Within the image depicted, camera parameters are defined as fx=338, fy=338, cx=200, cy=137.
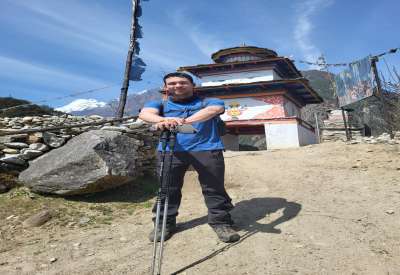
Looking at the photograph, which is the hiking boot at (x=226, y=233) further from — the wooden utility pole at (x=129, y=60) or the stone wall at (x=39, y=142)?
the wooden utility pole at (x=129, y=60)

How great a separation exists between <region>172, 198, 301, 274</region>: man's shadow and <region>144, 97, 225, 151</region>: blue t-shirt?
128 cm

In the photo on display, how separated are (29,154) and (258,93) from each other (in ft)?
54.7

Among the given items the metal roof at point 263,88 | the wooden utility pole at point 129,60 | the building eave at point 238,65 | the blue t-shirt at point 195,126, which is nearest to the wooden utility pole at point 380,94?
the metal roof at point 263,88

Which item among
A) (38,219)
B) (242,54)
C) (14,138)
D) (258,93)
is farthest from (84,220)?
(242,54)

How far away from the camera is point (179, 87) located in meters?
4.50

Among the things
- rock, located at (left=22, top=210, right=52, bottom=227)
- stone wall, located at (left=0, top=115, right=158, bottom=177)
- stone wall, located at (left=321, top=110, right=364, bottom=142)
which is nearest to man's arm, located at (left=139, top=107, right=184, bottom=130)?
rock, located at (left=22, top=210, right=52, bottom=227)

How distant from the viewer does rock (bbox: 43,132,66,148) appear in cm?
732

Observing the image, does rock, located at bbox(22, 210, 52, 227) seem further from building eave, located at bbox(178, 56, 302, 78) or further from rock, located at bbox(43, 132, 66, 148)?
building eave, located at bbox(178, 56, 302, 78)

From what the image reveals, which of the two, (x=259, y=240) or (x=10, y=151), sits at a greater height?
(x=10, y=151)

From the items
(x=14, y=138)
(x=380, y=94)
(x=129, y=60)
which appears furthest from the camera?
(x=380, y=94)

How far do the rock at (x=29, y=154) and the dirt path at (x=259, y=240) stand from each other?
2265 millimetres

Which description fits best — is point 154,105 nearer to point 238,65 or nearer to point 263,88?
point 263,88

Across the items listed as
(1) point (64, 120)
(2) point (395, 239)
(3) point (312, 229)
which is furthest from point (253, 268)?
(1) point (64, 120)

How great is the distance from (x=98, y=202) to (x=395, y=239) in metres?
4.91
